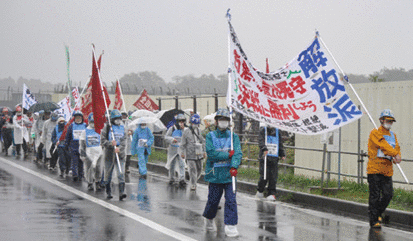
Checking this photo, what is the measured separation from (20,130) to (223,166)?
18.1 meters

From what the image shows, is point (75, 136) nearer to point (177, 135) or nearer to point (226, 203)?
point (177, 135)

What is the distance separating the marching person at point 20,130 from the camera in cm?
2577

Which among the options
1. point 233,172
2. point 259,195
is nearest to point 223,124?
point 233,172

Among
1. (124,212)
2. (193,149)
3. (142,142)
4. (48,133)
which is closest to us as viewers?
(124,212)

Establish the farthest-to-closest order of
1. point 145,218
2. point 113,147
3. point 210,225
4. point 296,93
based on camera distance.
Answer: point 113,147 → point 296,93 → point 145,218 → point 210,225

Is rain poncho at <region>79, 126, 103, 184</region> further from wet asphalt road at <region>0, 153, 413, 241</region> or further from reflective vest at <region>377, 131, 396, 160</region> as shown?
reflective vest at <region>377, 131, 396, 160</region>

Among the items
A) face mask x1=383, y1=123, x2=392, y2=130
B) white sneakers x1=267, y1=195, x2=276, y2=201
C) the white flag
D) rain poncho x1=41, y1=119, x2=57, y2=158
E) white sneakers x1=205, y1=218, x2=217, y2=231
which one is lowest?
white sneakers x1=267, y1=195, x2=276, y2=201

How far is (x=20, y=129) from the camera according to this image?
84.1 ft

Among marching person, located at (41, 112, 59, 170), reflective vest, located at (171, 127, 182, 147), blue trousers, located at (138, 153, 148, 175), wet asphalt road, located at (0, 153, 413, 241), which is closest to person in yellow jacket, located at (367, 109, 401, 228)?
wet asphalt road, located at (0, 153, 413, 241)

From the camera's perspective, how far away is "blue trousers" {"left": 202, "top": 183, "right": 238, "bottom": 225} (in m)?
9.17

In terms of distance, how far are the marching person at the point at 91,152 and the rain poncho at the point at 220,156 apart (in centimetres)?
608

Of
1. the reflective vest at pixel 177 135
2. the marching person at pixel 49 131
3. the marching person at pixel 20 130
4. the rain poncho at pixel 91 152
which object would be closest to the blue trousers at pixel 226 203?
the rain poncho at pixel 91 152

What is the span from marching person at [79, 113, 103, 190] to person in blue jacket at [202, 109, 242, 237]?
235 inches

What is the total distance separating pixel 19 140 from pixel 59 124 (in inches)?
298
